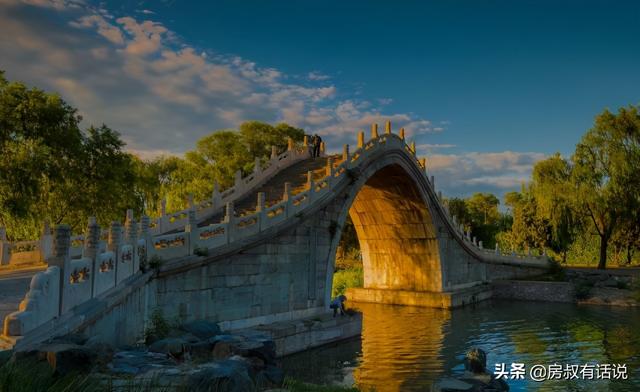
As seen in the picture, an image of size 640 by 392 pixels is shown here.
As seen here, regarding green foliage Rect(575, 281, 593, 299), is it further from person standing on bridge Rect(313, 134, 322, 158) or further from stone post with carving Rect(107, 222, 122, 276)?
stone post with carving Rect(107, 222, 122, 276)

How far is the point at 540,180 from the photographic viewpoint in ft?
128

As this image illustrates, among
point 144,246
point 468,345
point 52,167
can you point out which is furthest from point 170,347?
point 52,167

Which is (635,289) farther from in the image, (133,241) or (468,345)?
(133,241)

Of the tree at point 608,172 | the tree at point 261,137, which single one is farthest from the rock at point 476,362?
the tree at point 261,137

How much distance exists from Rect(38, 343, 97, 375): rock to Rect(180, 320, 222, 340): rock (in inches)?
200

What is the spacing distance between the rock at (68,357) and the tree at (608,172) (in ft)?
121

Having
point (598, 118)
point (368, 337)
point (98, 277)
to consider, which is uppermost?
point (598, 118)

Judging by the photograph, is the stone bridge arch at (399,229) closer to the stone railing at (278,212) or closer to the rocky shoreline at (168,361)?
the stone railing at (278,212)

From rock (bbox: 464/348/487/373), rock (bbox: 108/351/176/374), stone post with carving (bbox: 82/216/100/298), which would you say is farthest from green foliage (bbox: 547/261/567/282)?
stone post with carving (bbox: 82/216/100/298)

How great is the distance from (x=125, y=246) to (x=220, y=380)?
5.47 m

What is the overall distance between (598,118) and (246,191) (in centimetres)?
2962

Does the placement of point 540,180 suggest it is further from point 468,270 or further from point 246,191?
point 246,191

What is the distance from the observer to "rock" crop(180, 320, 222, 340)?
1179 cm

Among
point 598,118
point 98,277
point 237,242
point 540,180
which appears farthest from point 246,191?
point 598,118
